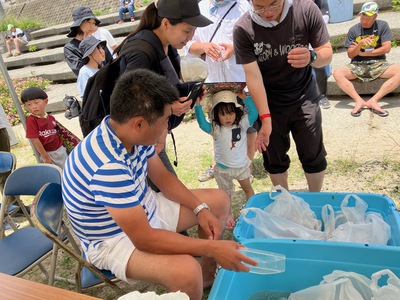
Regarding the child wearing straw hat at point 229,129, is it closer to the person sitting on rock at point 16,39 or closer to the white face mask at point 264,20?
the white face mask at point 264,20

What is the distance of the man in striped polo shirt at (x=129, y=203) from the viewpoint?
4.67 feet

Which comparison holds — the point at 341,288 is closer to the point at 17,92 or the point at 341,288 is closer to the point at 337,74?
the point at 337,74

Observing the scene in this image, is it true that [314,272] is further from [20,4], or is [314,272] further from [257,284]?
[20,4]

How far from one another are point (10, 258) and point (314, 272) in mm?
1656

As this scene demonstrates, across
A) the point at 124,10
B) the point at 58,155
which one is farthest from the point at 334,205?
the point at 124,10

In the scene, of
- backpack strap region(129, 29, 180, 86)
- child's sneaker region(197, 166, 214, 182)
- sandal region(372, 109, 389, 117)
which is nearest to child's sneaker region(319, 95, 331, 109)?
sandal region(372, 109, 389, 117)

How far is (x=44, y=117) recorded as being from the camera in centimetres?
332

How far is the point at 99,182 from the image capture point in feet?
4.71

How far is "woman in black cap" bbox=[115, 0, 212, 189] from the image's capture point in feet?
5.86

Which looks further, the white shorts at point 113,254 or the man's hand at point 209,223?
the man's hand at point 209,223

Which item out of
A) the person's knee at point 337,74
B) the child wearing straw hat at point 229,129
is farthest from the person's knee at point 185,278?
the person's knee at point 337,74

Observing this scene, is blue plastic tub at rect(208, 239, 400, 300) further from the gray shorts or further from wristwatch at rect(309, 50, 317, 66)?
the gray shorts

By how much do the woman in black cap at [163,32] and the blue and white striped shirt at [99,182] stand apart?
1.27ft

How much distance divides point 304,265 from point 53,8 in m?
15.4
